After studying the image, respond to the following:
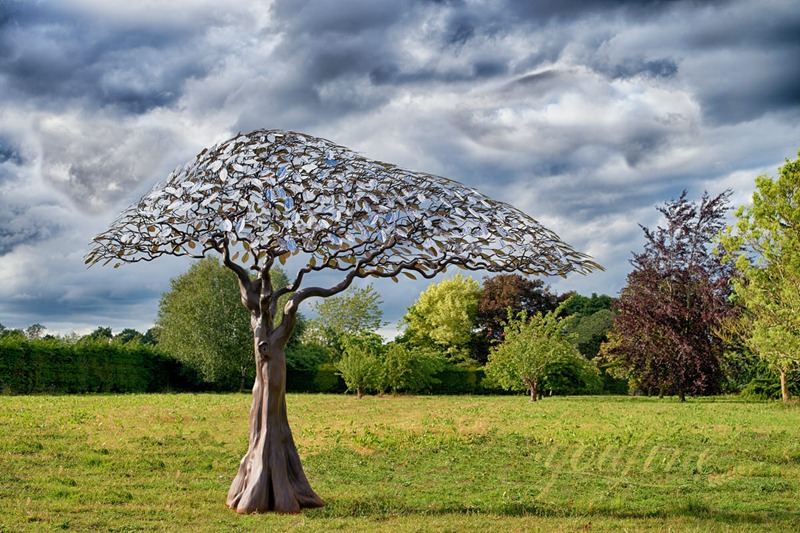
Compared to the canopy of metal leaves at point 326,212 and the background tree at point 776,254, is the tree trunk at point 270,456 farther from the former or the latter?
the background tree at point 776,254

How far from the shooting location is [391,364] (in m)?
28.2

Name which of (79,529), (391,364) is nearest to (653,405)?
(391,364)

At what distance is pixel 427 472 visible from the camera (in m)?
10.7

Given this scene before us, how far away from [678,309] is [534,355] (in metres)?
5.97

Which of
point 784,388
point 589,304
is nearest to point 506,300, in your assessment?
point 589,304

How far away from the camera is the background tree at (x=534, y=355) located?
83.2 ft

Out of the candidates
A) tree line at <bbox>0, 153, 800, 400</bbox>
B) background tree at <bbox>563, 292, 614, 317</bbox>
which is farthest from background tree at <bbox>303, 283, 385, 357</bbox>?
background tree at <bbox>563, 292, 614, 317</bbox>

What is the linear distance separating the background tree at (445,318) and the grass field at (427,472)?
23.1 m

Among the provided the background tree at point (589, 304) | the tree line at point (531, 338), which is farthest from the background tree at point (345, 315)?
the background tree at point (589, 304)

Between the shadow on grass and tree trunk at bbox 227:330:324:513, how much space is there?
384 millimetres

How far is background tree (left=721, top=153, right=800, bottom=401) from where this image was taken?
51.9 ft

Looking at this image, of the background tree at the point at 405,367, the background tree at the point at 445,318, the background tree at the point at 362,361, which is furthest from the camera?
the background tree at the point at 445,318

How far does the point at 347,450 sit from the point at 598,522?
5931 mm

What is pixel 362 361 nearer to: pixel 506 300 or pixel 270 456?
pixel 506 300
